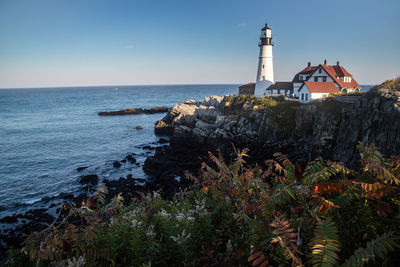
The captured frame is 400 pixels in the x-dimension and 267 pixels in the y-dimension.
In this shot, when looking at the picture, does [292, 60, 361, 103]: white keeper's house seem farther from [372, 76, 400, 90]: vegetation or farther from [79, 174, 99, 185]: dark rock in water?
[79, 174, 99, 185]: dark rock in water

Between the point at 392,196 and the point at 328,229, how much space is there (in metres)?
1.58

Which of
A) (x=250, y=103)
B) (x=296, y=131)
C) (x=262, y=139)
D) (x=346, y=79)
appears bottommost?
(x=262, y=139)

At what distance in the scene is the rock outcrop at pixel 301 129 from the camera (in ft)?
67.5

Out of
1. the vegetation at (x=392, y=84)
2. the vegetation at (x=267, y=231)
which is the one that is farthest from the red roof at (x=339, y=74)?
the vegetation at (x=267, y=231)

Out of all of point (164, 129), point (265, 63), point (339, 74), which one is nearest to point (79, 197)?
point (164, 129)

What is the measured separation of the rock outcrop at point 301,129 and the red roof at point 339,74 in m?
11.3

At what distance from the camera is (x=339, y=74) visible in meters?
44.1

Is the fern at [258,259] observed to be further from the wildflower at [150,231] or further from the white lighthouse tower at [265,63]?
the white lighthouse tower at [265,63]

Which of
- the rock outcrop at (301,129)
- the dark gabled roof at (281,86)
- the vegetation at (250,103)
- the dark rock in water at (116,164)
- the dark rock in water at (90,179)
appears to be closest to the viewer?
the rock outcrop at (301,129)

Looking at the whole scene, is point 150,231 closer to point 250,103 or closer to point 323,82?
point 250,103

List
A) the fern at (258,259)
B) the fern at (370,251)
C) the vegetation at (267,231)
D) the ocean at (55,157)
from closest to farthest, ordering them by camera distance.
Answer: the fern at (370,251) → the fern at (258,259) → the vegetation at (267,231) → the ocean at (55,157)

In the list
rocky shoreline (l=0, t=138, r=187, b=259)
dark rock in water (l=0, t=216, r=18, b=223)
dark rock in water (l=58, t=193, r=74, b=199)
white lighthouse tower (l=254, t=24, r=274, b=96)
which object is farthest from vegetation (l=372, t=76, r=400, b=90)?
dark rock in water (l=0, t=216, r=18, b=223)

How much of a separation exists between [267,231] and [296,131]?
2787 centimetres

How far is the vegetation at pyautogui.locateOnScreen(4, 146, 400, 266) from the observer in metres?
3.00
